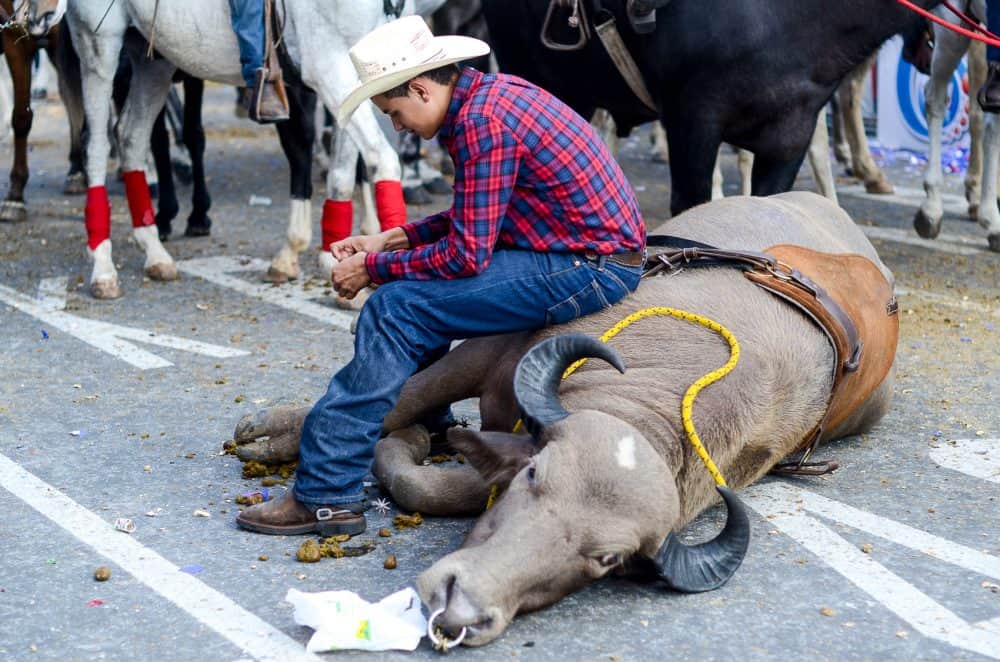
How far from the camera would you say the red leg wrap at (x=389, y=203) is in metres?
6.77

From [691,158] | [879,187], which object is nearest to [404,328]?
[691,158]

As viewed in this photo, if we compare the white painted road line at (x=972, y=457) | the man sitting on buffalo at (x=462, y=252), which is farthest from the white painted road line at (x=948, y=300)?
the man sitting on buffalo at (x=462, y=252)

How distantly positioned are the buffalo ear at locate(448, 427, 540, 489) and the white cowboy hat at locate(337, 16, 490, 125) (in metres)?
1.05

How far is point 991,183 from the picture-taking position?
347 inches

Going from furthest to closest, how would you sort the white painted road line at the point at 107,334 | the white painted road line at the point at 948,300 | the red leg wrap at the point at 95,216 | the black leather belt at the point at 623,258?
1. the red leg wrap at the point at 95,216
2. the white painted road line at the point at 948,300
3. the white painted road line at the point at 107,334
4. the black leather belt at the point at 623,258

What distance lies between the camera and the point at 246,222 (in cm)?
985

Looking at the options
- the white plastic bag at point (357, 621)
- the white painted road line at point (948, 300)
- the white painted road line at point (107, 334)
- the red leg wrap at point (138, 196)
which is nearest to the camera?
the white plastic bag at point (357, 621)

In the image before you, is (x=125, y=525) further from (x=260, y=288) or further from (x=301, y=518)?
(x=260, y=288)

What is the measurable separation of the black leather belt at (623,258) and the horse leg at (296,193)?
381 cm

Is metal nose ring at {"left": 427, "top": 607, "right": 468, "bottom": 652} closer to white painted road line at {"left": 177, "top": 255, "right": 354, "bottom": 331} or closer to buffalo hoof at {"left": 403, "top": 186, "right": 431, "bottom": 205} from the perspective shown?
white painted road line at {"left": 177, "top": 255, "right": 354, "bottom": 331}

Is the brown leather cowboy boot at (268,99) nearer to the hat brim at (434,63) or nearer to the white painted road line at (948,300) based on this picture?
the hat brim at (434,63)

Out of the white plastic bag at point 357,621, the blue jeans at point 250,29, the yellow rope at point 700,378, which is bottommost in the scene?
the white plastic bag at point 357,621

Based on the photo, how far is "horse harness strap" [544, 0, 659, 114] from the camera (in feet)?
22.3

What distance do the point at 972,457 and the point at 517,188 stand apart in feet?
6.69
